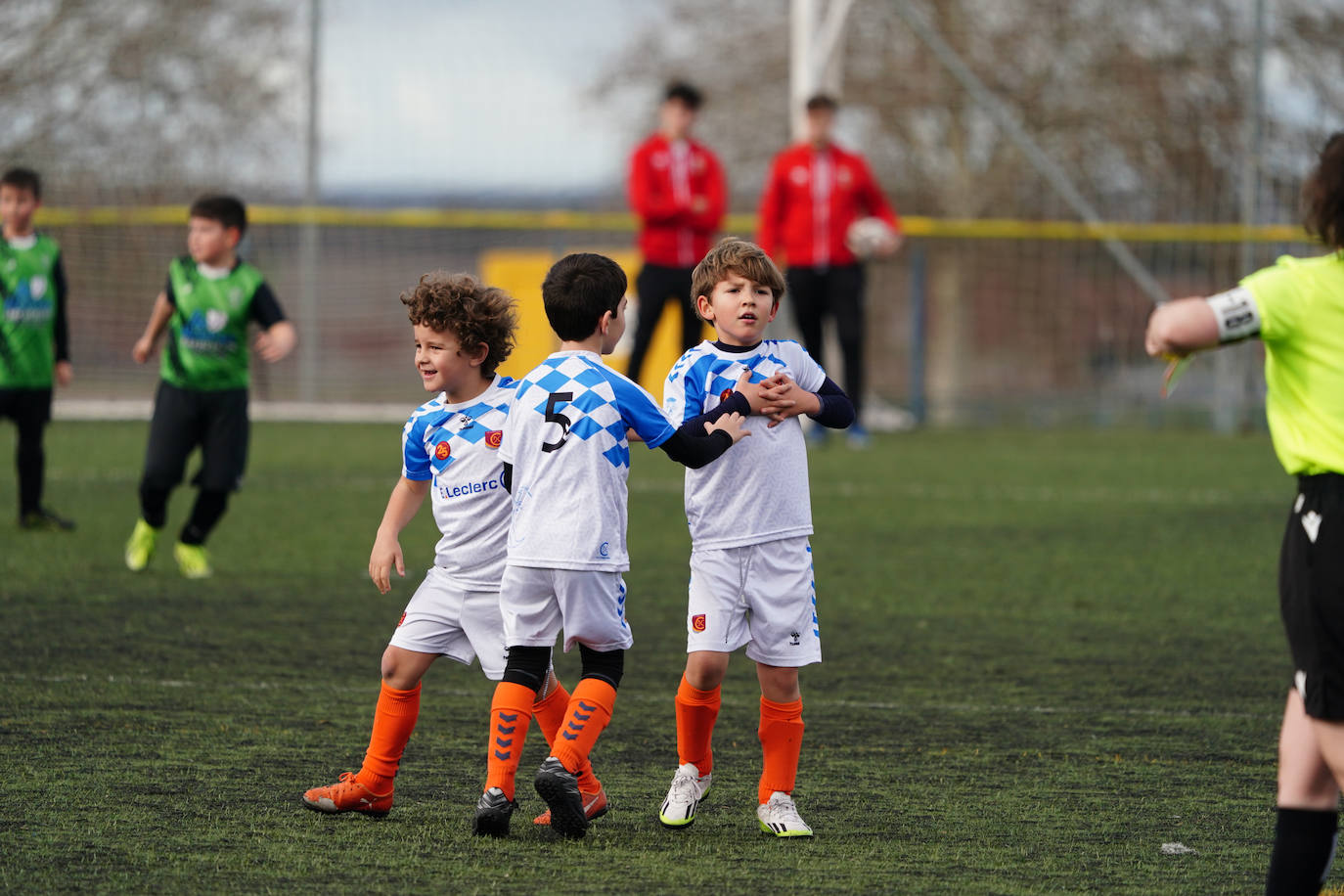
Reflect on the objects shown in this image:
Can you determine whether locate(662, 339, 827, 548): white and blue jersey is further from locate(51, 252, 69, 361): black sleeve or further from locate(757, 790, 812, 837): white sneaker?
locate(51, 252, 69, 361): black sleeve

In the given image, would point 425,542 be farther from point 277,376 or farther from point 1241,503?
point 277,376

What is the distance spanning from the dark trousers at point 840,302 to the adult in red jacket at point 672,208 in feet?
3.66

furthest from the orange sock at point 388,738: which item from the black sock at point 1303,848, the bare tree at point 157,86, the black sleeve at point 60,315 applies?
the bare tree at point 157,86

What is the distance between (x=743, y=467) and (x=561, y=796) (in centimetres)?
85

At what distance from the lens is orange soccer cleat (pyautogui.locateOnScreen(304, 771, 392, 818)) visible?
11.7 ft

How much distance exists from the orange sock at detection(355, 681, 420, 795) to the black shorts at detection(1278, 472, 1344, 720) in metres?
1.91

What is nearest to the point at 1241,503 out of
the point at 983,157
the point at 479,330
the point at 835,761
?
the point at 835,761

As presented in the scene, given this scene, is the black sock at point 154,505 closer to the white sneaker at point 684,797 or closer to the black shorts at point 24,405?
the black shorts at point 24,405

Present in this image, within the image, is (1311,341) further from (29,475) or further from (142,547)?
(29,475)

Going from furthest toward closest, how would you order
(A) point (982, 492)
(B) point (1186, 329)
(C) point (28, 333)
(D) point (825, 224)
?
(D) point (825, 224) < (A) point (982, 492) < (C) point (28, 333) < (B) point (1186, 329)

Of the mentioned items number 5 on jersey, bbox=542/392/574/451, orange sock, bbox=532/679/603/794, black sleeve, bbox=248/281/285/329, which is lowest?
orange sock, bbox=532/679/603/794

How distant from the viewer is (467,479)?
369 centimetres

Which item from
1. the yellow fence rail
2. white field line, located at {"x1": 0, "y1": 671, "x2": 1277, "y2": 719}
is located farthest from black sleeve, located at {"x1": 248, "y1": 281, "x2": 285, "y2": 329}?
the yellow fence rail

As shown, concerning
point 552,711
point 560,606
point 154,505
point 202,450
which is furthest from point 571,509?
point 154,505
